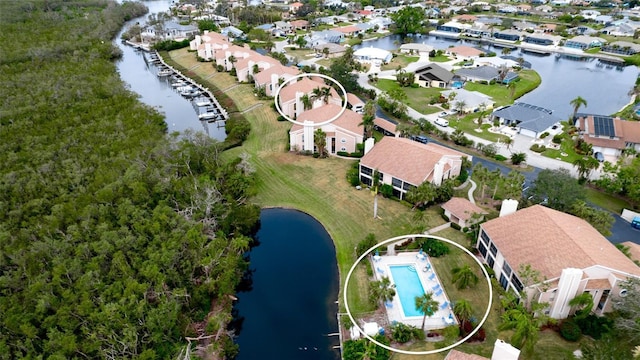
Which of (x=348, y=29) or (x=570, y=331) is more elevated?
(x=348, y=29)

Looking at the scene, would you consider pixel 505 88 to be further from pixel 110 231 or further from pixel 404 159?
pixel 110 231

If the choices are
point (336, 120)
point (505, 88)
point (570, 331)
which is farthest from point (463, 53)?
point (570, 331)

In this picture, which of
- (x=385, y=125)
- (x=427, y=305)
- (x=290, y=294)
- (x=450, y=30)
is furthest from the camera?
(x=450, y=30)

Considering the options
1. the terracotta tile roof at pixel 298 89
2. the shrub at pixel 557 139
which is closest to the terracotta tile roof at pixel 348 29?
the terracotta tile roof at pixel 298 89

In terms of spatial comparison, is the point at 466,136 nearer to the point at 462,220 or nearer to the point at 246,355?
the point at 462,220

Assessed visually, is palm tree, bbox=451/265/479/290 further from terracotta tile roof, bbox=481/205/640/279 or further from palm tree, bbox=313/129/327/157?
palm tree, bbox=313/129/327/157

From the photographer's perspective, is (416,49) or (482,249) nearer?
(482,249)

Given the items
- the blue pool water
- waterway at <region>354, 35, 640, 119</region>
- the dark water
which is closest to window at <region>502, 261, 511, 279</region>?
the blue pool water
